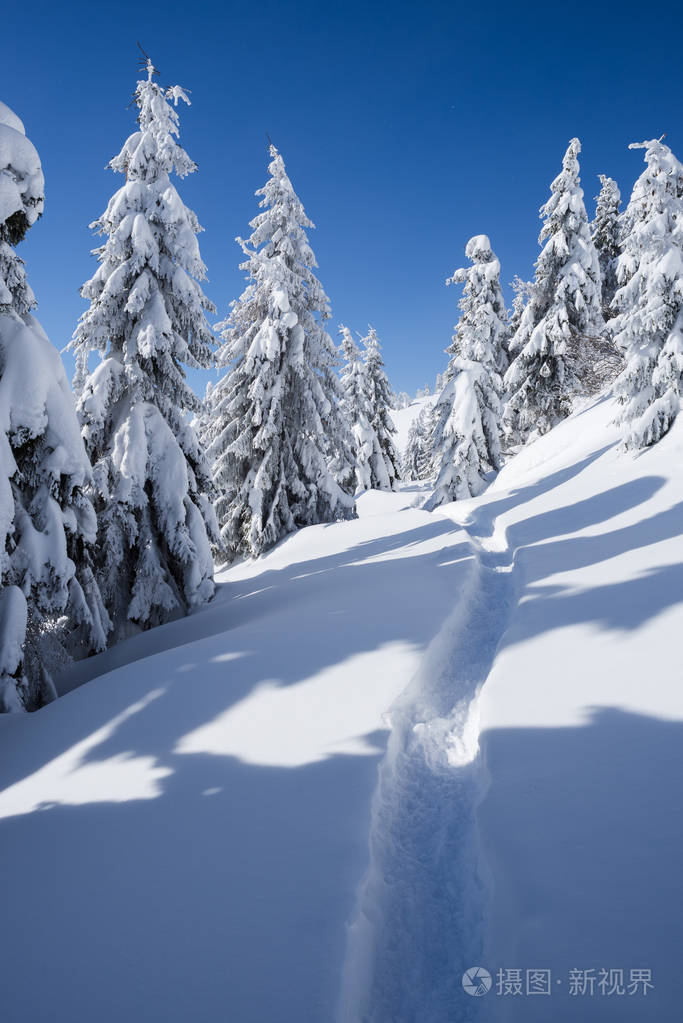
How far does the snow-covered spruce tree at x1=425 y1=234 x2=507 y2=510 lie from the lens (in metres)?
23.4

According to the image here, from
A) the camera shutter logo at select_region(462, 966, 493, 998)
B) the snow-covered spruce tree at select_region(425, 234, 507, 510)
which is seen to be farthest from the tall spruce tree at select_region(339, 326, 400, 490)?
the camera shutter logo at select_region(462, 966, 493, 998)

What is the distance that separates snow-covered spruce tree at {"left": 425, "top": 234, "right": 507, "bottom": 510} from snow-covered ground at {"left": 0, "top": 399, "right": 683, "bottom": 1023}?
1594 centimetres

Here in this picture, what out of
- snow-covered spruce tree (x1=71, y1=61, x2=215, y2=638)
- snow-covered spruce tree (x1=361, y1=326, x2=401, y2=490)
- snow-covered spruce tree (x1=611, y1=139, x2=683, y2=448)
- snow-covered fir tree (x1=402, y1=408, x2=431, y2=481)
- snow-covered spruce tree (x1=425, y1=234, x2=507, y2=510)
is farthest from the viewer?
snow-covered fir tree (x1=402, y1=408, x2=431, y2=481)

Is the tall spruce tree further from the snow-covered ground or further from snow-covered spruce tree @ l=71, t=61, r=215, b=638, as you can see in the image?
the snow-covered ground

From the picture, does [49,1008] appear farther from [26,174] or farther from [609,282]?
[609,282]

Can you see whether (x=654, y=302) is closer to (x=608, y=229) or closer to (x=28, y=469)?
(x=28, y=469)

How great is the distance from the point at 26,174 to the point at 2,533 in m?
4.73

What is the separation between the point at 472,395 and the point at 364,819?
71.8 ft

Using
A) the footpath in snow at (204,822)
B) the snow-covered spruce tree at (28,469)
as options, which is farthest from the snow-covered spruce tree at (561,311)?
the snow-covered spruce tree at (28,469)

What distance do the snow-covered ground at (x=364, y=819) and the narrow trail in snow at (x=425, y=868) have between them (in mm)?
18

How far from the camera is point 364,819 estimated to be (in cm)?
370

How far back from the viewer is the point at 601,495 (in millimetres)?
13039

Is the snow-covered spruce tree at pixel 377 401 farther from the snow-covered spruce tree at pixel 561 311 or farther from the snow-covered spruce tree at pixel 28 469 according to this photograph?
the snow-covered spruce tree at pixel 28 469

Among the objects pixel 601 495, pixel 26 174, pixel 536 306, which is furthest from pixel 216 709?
pixel 536 306
